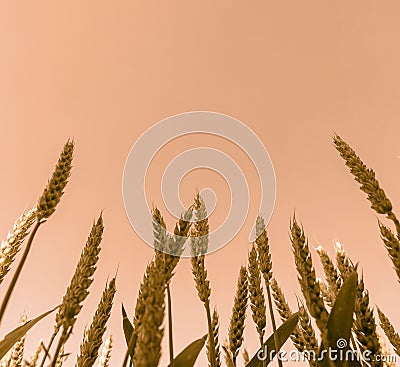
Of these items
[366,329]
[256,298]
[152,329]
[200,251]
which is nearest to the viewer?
[152,329]

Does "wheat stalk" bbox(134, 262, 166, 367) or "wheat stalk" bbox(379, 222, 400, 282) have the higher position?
"wheat stalk" bbox(379, 222, 400, 282)

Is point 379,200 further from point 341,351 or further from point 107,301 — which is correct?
point 107,301

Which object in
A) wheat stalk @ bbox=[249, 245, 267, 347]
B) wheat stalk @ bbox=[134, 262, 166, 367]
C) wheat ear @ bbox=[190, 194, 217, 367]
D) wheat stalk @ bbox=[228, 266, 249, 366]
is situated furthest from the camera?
wheat stalk @ bbox=[228, 266, 249, 366]

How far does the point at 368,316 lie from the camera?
101cm

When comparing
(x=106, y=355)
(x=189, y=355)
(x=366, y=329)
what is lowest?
(x=366, y=329)

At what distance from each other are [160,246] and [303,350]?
2.69 ft

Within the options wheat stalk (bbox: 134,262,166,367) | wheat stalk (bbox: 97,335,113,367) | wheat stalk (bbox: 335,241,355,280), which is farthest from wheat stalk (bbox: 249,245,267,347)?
wheat stalk (bbox: 97,335,113,367)

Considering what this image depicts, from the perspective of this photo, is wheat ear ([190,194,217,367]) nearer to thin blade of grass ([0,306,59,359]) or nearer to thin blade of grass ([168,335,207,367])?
thin blade of grass ([168,335,207,367])

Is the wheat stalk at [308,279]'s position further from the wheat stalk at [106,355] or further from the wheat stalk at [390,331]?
the wheat stalk at [106,355]

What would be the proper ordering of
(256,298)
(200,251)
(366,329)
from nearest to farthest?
1. (366,329)
2. (200,251)
3. (256,298)

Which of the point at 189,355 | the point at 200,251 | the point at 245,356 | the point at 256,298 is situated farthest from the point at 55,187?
the point at 245,356

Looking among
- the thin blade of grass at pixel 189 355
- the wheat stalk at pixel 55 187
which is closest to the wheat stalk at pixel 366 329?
the thin blade of grass at pixel 189 355

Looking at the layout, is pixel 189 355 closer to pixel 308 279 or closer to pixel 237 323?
pixel 237 323

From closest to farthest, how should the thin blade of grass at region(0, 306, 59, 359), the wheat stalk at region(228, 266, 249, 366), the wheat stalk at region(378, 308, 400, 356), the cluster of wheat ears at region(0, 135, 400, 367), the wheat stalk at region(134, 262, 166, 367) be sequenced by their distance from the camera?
the wheat stalk at region(134, 262, 166, 367) → the cluster of wheat ears at region(0, 135, 400, 367) → the thin blade of grass at region(0, 306, 59, 359) → the wheat stalk at region(228, 266, 249, 366) → the wheat stalk at region(378, 308, 400, 356)
